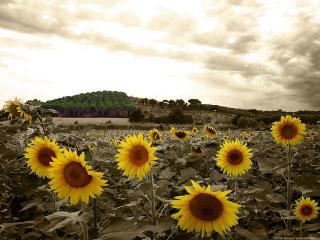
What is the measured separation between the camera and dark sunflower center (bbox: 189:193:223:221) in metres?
2.38

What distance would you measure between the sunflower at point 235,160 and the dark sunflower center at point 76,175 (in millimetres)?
1929

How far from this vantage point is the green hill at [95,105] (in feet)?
224

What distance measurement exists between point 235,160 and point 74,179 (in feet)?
6.83

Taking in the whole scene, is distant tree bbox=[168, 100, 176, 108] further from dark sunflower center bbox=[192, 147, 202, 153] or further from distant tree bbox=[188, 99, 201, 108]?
dark sunflower center bbox=[192, 147, 202, 153]

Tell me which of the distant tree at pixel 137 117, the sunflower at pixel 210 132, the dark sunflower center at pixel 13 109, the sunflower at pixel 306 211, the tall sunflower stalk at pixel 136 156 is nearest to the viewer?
the tall sunflower stalk at pixel 136 156

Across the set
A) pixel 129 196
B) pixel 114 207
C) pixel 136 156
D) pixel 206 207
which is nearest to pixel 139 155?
pixel 136 156

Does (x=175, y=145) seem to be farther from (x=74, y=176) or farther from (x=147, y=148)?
(x=74, y=176)

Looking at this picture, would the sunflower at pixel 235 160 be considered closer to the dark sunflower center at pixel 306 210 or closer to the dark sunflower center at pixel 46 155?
the dark sunflower center at pixel 306 210

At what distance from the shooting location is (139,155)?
3.28 metres

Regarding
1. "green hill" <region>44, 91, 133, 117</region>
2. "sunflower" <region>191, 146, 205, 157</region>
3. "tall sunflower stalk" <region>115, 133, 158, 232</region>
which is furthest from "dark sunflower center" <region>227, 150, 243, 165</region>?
"green hill" <region>44, 91, 133, 117</region>

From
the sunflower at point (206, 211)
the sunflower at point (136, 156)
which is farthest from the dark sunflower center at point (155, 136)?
Answer: the sunflower at point (206, 211)

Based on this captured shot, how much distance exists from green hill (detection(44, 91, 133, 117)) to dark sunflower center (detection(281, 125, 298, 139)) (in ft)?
193

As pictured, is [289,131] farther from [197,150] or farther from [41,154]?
[41,154]

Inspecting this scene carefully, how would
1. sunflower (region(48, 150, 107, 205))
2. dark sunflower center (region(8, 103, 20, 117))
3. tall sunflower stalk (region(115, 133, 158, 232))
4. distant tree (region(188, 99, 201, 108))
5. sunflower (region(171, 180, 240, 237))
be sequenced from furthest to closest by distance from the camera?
1. distant tree (region(188, 99, 201, 108))
2. dark sunflower center (region(8, 103, 20, 117))
3. tall sunflower stalk (region(115, 133, 158, 232))
4. sunflower (region(48, 150, 107, 205))
5. sunflower (region(171, 180, 240, 237))
